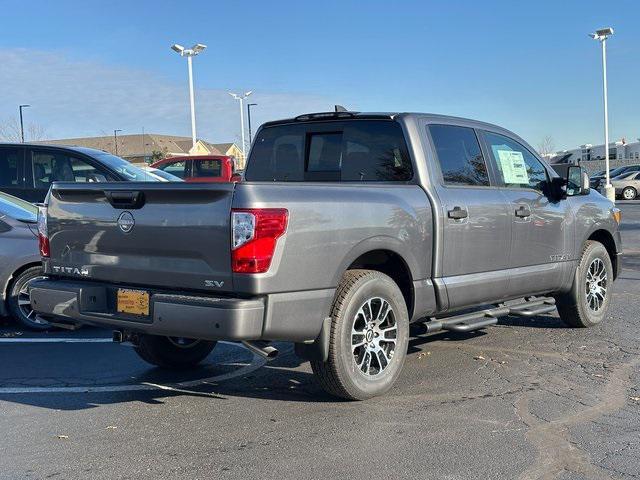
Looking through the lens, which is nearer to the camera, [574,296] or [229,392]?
[229,392]

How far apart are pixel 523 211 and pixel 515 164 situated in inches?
21.5

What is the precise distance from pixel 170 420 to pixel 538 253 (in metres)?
3.61

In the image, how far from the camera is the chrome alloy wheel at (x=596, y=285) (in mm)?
7316

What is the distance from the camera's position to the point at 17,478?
3.76 m

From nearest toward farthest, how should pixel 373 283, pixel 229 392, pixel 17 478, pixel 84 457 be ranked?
pixel 17 478, pixel 84 457, pixel 373 283, pixel 229 392

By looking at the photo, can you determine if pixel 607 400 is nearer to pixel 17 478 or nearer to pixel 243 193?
pixel 243 193

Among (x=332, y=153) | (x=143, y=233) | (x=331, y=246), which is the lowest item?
(x=331, y=246)

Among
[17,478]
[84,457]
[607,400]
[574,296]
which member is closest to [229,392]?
[84,457]

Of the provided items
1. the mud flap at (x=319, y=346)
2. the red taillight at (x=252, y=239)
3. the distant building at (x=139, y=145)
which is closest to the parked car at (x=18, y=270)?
the mud flap at (x=319, y=346)

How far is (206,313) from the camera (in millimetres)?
4176

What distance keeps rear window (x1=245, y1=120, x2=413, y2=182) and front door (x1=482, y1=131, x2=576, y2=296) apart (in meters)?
1.11

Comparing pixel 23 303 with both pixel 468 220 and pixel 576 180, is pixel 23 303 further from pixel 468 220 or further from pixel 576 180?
pixel 576 180

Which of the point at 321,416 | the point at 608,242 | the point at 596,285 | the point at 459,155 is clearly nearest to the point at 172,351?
the point at 321,416

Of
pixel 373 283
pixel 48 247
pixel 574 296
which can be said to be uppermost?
pixel 48 247
